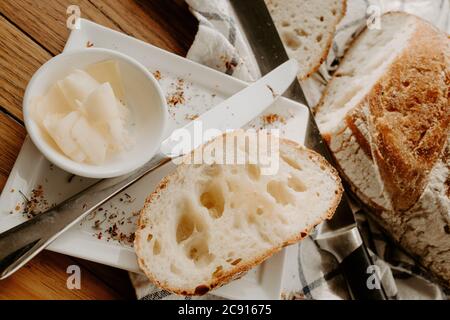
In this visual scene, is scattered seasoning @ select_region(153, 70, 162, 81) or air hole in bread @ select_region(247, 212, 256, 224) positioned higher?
scattered seasoning @ select_region(153, 70, 162, 81)

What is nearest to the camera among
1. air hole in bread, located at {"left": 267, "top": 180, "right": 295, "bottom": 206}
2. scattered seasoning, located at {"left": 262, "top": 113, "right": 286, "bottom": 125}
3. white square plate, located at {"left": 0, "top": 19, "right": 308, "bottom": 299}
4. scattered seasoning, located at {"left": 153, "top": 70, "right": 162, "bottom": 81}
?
white square plate, located at {"left": 0, "top": 19, "right": 308, "bottom": 299}

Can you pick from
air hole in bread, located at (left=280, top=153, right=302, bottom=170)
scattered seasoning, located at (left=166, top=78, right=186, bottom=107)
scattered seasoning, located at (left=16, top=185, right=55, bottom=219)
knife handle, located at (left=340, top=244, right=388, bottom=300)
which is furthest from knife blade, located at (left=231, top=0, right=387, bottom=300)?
scattered seasoning, located at (left=16, top=185, right=55, bottom=219)

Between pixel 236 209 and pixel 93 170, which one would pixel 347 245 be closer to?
pixel 236 209

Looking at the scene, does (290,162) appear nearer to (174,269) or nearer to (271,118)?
(271,118)

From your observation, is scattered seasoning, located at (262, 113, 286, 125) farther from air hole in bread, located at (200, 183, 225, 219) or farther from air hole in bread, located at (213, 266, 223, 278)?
air hole in bread, located at (213, 266, 223, 278)

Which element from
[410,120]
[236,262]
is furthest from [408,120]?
[236,262]

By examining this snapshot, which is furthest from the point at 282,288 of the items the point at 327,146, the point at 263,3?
the point at 263,3
